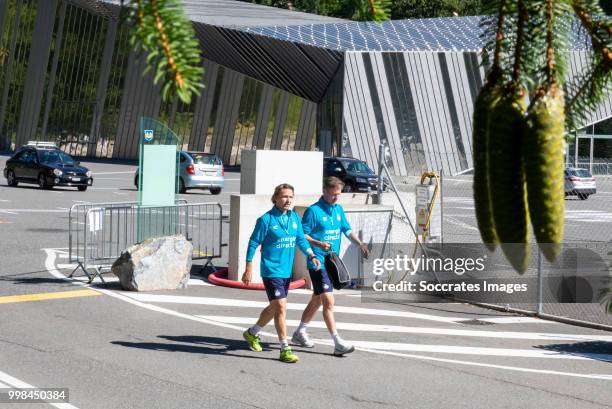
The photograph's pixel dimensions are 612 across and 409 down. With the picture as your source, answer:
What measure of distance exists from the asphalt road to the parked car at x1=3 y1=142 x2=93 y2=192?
18795 mm

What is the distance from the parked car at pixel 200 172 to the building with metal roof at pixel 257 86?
426 cm

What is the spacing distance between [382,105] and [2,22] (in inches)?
1352

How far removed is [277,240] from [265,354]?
131 centimetres

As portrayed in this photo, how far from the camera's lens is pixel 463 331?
12.6m

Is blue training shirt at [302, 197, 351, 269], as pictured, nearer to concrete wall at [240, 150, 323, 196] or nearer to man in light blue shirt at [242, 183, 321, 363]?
man in light blue shirt at [242, 183, 321, 363]

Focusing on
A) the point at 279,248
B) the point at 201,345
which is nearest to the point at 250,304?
the point at 201,345

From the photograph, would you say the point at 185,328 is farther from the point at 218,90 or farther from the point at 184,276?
the point at 218,90

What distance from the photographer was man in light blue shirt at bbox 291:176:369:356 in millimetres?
10242

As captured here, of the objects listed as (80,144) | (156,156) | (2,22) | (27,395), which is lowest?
(27,395)

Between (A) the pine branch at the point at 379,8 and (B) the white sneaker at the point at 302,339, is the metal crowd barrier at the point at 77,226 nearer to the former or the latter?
(B) the white sneaker at the point at 302,339

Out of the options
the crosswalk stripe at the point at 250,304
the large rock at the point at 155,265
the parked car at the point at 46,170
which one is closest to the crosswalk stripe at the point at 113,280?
the large rock at the point at 155,265

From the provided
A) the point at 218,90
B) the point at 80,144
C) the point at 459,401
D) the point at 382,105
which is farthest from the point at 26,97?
the point at 459,401

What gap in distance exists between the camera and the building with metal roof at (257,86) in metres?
43.2

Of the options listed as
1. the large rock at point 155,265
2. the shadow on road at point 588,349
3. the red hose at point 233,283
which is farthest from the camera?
the red hose at point 233,283
